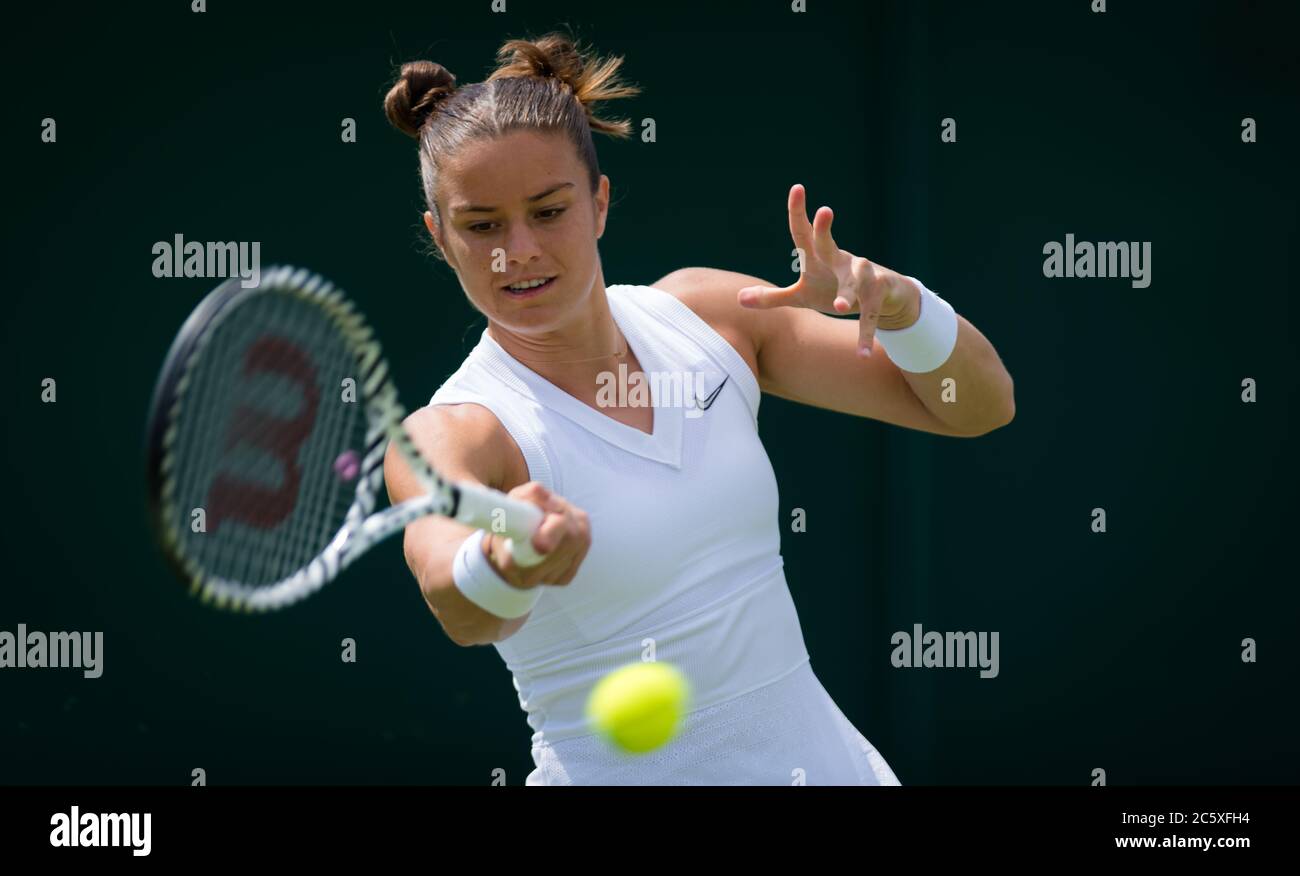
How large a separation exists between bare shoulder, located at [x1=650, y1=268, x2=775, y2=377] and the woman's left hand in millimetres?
195

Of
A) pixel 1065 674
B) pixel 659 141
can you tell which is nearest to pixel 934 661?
pixel 1065 674

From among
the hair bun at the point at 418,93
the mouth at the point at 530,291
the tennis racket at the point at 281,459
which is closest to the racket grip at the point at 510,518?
the tennis racket at the point at 281,459

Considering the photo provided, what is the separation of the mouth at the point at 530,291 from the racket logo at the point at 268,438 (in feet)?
0.93

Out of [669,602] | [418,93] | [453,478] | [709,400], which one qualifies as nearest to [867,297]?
[709,400]

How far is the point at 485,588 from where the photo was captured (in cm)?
187

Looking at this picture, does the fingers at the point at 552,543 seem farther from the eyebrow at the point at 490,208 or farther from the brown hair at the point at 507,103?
the brown hair at the point at 507,103

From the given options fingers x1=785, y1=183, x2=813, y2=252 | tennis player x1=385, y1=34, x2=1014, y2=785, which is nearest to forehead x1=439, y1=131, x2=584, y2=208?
tennis player x1=385, y1=34, x2=1014, y2=785

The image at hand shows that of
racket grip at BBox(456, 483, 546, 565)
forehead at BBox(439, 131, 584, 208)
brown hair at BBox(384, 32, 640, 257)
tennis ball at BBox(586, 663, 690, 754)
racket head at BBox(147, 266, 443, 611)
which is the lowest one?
tennis ball at BBox(586, 663, 690, 754)

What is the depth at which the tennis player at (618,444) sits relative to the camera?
211 centimetres

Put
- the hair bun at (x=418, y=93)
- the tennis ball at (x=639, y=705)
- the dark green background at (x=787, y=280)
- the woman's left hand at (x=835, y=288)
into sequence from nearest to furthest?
the tennis ball at (x=639, y=705)
the woman's left hand at (x=835, y=288)
the hair bun at (x=418, y=93)
the dark green background at (x=787, y=280)

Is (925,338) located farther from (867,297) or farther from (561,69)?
(561,69)

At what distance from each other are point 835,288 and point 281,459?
0.79 m

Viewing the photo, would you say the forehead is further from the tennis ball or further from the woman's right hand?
the tennis ball

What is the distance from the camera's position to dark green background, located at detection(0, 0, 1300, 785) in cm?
388
